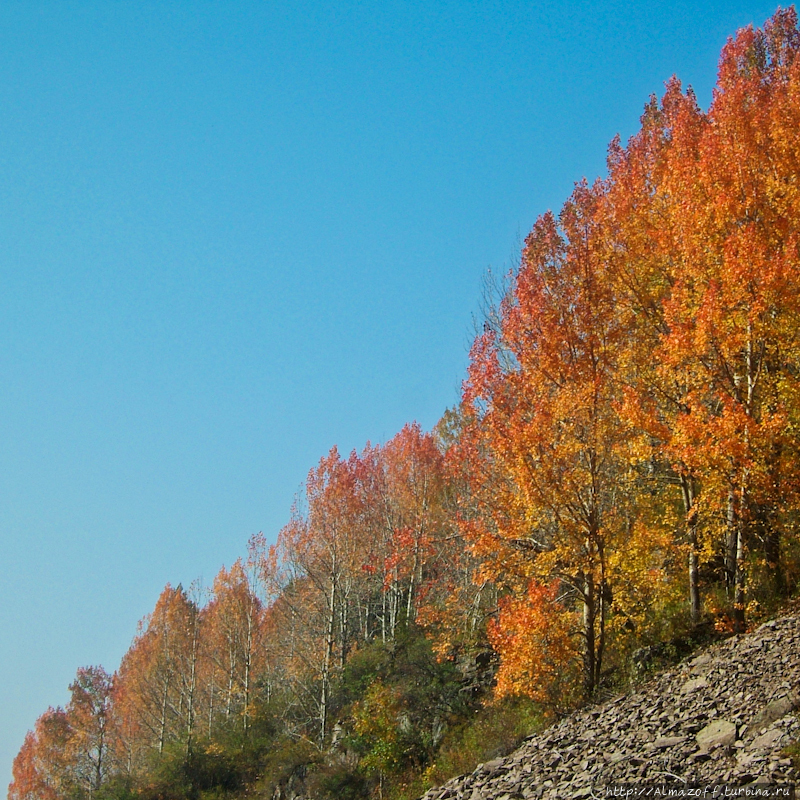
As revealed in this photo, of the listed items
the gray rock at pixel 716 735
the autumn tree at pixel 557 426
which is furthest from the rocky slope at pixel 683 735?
the autumn tree at pixel 557 426

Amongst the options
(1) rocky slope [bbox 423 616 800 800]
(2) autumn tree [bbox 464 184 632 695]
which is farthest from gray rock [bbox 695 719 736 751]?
(2) autumn tree [bbox 464 184 632 695]

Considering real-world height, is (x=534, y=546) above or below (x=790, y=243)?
below

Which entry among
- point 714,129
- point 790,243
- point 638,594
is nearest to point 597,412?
point 638,594

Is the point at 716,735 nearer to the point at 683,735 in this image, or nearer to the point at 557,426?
the point at 683,735

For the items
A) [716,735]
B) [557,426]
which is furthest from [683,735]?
[557,426]

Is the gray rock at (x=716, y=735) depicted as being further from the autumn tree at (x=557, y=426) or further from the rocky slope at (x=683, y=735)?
the autumn tree at (x=557, y=426)

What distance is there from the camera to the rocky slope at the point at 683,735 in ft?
26.8

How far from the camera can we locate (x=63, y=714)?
52219mm

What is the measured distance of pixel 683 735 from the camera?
9508 mm

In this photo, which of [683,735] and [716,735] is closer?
[716,735]

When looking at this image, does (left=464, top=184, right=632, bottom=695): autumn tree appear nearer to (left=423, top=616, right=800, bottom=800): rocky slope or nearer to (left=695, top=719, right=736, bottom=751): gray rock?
(left=423, top=616, right=800, bottom=800): rocky slope

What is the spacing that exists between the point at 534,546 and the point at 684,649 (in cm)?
334

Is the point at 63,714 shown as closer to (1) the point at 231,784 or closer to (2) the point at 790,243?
(1) the point at 231,784

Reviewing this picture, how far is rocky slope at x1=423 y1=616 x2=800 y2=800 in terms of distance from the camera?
816 centimetres
